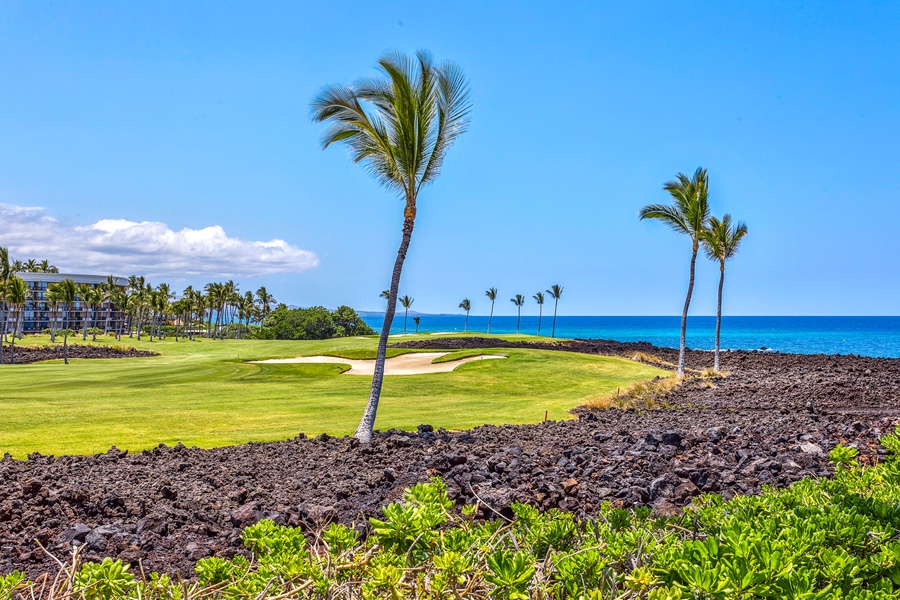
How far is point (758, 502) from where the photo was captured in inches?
145

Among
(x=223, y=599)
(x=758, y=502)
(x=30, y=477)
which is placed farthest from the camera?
(x=30, y=477)

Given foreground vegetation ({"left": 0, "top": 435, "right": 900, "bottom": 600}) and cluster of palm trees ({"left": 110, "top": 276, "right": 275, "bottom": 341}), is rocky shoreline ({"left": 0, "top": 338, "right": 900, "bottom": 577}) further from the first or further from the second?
cluster of palm trees ({"left": 110, "top": 276, "right": 275, "bottom": 341})

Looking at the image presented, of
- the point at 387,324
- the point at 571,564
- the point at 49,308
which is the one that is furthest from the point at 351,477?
the point at 49,308

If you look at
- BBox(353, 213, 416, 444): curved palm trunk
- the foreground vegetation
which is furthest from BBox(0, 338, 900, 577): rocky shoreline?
the foreground vegetation

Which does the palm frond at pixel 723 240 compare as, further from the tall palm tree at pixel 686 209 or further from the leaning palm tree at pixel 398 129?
the leaning palm tree at pixel 398 129

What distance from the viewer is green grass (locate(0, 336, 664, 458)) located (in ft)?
41.5

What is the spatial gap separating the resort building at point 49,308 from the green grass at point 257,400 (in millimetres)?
93720

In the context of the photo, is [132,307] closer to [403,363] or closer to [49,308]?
[49,308]

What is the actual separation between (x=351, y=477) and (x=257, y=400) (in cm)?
1212

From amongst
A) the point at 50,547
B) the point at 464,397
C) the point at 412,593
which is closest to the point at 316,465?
the point at 50,547

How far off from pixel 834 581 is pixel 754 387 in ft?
65.8

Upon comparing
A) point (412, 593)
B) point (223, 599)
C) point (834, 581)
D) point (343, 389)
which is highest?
point (834, 581)

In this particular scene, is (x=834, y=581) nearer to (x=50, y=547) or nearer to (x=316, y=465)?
(x=50, y=547)

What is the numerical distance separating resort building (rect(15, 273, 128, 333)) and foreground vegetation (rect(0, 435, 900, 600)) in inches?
4684
